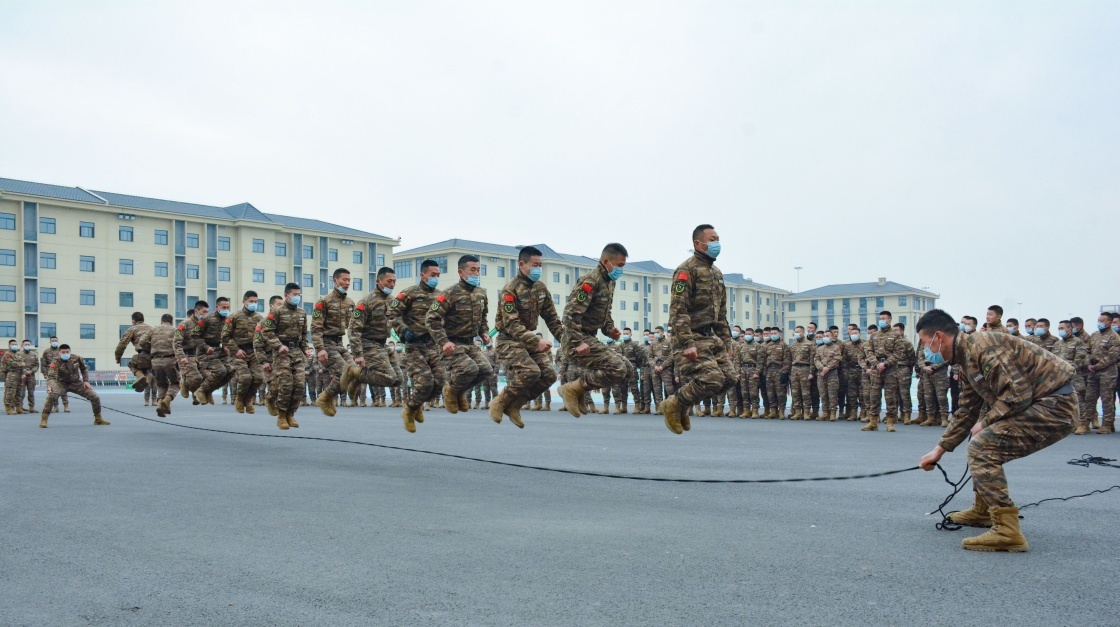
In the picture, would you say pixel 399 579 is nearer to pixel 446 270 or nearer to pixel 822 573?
→ pixel 822 573

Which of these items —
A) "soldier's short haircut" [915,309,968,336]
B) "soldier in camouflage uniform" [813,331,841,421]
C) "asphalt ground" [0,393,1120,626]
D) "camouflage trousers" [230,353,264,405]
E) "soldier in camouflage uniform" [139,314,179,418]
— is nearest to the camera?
"asphalt ground" [0,393,1120,626]

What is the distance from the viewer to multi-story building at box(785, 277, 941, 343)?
285ft

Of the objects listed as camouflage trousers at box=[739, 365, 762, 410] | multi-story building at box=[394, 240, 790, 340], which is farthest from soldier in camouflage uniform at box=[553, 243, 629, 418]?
multi-story building at box=[394, 240, 790, 340]

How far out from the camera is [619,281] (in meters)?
77.8

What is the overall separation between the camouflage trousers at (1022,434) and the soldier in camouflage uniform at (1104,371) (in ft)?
39.1

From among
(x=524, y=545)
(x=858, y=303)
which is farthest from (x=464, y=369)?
(x=858, y=303)

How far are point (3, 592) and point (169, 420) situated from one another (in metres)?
15.6

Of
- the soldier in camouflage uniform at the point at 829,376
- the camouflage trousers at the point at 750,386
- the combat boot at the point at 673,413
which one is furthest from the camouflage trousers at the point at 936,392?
the combat boot at the point at 673,413

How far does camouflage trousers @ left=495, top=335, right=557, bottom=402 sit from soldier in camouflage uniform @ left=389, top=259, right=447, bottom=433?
4.89 ft

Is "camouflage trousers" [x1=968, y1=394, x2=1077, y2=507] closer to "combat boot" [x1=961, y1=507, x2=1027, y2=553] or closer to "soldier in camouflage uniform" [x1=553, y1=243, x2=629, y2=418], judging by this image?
"combat boot" [x1=961, y1=507, x2=1027, y2=553]

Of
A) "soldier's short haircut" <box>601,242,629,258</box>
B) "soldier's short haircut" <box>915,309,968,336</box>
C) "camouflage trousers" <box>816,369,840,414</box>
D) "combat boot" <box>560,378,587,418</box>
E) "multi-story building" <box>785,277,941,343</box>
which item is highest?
"multi-story building" <box>785,277,941,343</box>

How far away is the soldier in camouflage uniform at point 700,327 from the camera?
8.98 meters

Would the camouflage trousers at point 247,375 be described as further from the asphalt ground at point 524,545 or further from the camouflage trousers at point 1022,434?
the camouflage trousers at point 1022,434

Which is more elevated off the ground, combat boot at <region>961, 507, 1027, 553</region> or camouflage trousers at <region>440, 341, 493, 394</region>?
camouflage trousers at <region>440, 341, 493, 394</region>
